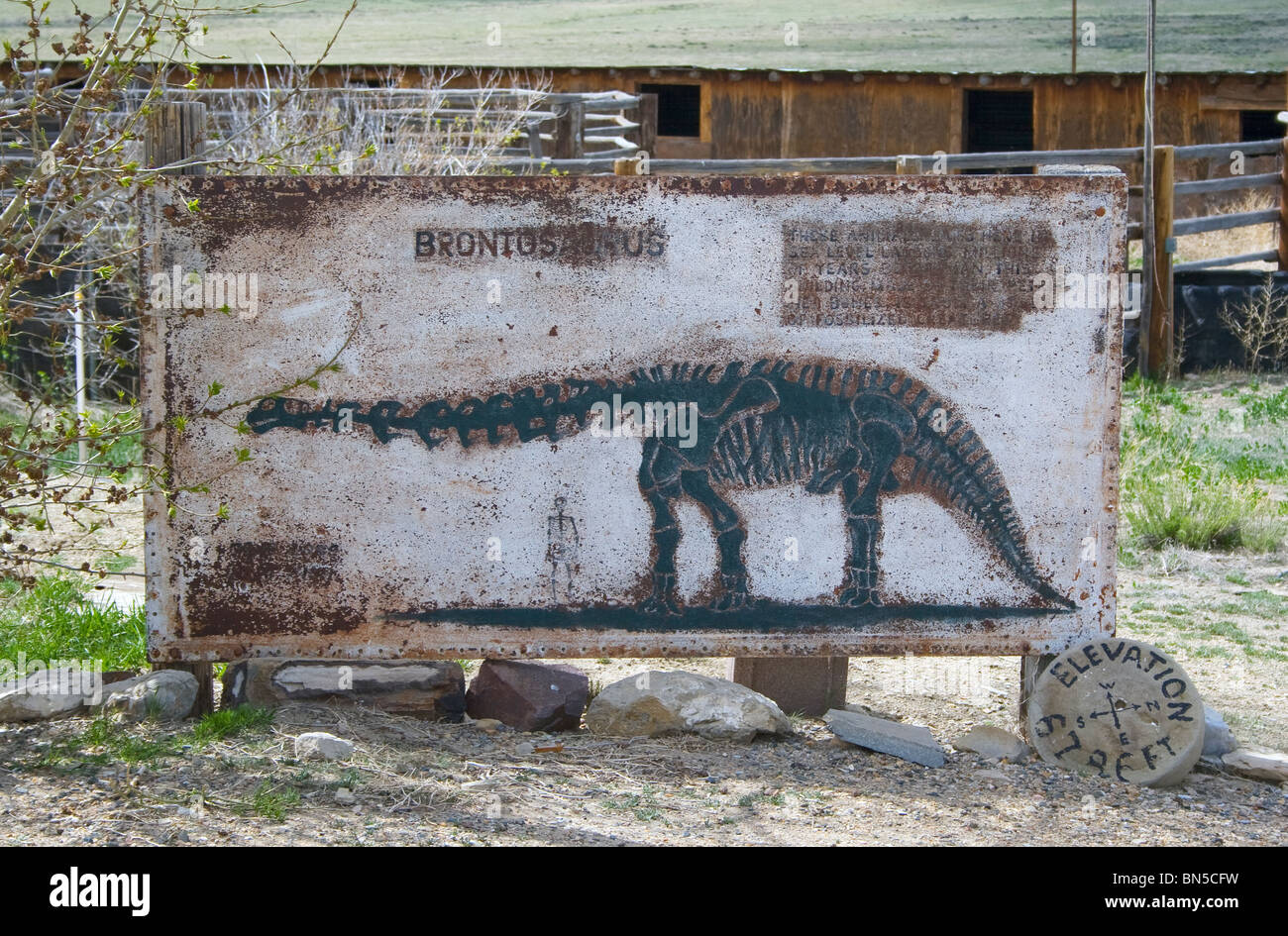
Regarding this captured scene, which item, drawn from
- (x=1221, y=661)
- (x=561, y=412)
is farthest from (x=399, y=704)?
(x=1221, y=661)

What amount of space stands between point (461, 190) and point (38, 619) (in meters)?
2.80

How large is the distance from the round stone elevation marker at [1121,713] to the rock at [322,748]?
2359mm

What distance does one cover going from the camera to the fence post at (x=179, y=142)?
4.38 meters

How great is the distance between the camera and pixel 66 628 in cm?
536

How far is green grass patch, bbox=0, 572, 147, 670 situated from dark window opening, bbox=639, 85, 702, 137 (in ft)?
49.6

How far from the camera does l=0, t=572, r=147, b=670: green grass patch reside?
201 inches

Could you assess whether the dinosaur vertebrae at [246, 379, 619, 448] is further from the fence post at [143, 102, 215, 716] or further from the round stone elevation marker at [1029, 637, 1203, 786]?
the round stone elevation marker at [1029, 637, 1203, 786]

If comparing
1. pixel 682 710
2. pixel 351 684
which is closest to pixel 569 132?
pixel 351 684

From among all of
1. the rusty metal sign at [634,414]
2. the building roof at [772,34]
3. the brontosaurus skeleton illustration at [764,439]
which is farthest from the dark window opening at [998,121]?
the brontosaurus skeleton illustration at [764,439]

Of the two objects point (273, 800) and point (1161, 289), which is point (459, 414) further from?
point (1161, 289)

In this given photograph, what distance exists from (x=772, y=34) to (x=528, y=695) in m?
17.5

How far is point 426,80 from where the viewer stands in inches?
539

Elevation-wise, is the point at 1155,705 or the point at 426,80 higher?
the point at 426,80

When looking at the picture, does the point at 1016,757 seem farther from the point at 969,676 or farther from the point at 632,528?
the point at 632,528
